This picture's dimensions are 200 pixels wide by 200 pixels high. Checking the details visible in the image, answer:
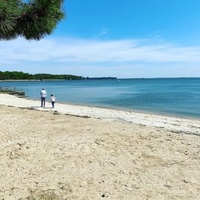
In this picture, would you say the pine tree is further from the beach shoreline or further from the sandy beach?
the beach shoreline

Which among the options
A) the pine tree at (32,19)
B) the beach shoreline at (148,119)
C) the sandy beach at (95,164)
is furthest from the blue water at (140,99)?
the pine tree at (32,19)

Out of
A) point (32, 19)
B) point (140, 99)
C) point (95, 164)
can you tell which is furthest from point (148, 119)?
point (140, 99)

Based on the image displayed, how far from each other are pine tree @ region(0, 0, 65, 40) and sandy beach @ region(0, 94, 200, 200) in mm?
3120

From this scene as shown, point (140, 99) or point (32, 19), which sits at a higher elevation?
point (32, 19)

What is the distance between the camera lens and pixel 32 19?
5832 millimetres

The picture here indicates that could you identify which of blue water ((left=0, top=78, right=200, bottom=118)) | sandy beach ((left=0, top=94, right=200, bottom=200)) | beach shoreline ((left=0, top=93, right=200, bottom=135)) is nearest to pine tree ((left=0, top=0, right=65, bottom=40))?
sandy beach ((left=0, top=94, right=200, bottom=200))

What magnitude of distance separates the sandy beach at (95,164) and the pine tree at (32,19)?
3.12 meters

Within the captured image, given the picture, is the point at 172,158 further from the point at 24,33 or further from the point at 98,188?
the point at 24,33

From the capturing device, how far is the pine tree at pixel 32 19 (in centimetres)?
543

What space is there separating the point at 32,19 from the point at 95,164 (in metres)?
3.88

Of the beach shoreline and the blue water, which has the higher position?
the beach shoreline

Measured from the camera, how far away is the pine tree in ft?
Answer: 17.8

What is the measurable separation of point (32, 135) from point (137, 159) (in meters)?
3.89

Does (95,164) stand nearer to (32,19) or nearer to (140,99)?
(32,19)
